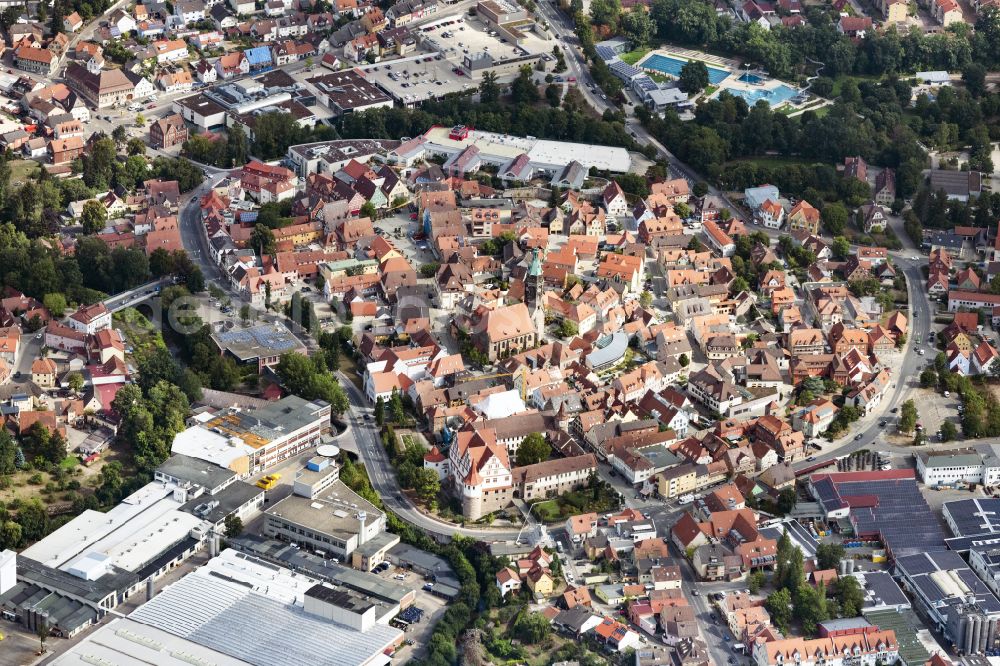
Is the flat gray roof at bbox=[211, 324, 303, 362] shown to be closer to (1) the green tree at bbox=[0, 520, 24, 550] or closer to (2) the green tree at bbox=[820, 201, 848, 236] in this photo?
(1) the green tree at bbox=[0, 520, 24, 550]

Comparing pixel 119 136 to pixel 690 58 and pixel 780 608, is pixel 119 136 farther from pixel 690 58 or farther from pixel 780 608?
pixel 780 608

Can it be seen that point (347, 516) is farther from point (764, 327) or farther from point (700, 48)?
point (700, 48)

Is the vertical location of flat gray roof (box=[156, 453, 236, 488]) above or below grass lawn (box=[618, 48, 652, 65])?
above

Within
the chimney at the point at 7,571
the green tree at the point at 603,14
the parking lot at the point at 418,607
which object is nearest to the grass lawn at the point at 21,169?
the chimney at the point at 7,571

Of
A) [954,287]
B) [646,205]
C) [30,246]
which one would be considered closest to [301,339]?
[30,246]

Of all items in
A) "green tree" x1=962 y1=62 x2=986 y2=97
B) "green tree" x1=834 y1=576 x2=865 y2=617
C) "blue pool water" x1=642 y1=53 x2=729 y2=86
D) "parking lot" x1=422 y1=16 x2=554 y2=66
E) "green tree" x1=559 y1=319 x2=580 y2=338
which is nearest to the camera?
"green tree" x1=834 y1=576 x2=865 y2=617

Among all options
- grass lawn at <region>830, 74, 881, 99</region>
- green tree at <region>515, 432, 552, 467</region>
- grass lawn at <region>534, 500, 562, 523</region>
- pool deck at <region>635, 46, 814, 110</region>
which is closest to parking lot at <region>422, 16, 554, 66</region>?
pool deck at <region>635, 46, 814, 110</region>
